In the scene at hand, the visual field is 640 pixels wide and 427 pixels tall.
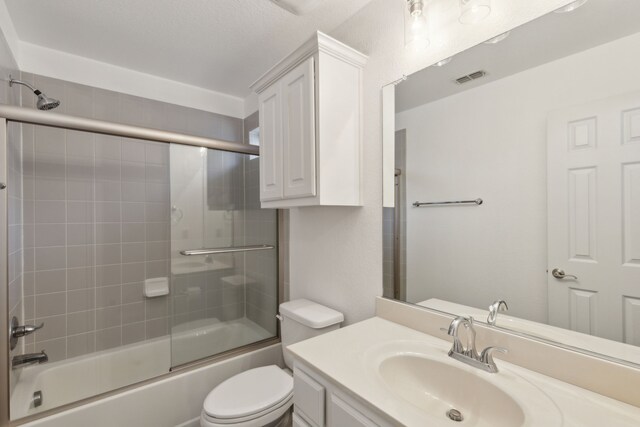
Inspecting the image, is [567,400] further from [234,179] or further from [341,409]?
[234,179]

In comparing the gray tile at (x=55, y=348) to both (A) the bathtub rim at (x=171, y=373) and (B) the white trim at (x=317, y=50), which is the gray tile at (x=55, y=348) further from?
(B) the white trim at (x=317, y=50)

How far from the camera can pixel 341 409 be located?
821 mm

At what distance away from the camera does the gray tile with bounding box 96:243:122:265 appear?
6.66 feet

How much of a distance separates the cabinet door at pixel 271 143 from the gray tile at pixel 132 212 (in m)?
1.18

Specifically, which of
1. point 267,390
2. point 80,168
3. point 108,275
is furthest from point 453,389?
point 80,168

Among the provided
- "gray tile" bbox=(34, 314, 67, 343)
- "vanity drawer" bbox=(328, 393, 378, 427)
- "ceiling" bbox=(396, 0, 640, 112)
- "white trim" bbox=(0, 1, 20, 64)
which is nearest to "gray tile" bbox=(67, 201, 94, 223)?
"gray tile" bbox=(34, 314, 67, 343)

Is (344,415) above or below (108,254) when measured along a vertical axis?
below

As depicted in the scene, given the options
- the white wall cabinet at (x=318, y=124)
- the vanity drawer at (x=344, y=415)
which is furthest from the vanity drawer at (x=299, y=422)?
the white wall cabinet at (x=318, y=124)

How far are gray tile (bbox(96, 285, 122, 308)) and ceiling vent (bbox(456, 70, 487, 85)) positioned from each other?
99.0 inches

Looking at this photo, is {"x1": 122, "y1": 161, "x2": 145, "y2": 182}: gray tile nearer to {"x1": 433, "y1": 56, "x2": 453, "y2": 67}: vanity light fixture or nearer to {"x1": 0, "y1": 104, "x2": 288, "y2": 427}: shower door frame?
{"x1": 0, "y1": 104, "x2": 288, "y2": 427}: shower door frame

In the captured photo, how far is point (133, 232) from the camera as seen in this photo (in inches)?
84.9

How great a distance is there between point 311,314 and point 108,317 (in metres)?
1.61

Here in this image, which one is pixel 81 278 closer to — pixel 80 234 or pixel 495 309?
pixel 80 234

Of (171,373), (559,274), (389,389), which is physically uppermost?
(559,274)
